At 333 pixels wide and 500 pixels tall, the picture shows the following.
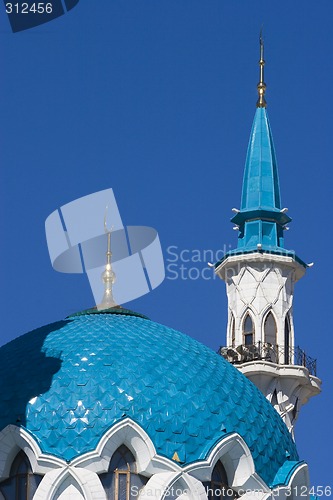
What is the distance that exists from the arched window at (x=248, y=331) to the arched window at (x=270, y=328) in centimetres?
31

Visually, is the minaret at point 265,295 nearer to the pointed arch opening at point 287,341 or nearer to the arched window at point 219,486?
the pointed arch opening at point 287,341

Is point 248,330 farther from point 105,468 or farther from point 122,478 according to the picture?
point 105,468

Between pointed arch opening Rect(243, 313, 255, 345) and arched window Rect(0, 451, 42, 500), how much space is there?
10574 millimetres

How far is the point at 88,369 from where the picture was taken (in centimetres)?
3516

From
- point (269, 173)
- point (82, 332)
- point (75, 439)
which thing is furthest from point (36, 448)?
point (269, 173)

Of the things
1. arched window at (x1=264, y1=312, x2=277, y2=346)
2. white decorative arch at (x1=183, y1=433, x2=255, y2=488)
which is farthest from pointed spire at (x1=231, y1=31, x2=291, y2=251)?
white decorative arch at (x1=183, y1=433, x2=255, y2=488)

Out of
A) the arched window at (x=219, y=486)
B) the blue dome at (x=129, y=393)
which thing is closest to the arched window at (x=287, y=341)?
the blue dome at (x=129, y=393)

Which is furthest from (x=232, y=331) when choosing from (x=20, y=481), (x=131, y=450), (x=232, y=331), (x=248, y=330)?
(x=20, y=481)

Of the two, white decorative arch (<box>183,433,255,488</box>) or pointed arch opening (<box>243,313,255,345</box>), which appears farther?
pointed arch opening (<box>243,313,255,345</box>)

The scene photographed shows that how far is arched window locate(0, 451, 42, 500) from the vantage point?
3403cm

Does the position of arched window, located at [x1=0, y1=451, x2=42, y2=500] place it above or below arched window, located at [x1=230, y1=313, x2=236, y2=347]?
below

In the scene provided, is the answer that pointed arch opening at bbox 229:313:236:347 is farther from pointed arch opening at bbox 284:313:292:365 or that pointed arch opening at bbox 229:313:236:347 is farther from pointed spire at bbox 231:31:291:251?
pointed spire at bbox 231:31:291:251

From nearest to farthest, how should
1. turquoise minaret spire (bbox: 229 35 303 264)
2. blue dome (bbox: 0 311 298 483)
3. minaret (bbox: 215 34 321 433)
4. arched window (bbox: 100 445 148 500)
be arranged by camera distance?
arched window (bbox: 100 445 148 500)
blue dome (bbox: 0 311 298 483)
minaret (bbox: 215 34 321 433)
turquoise minaret spire (bbox: 229 35 303 264)

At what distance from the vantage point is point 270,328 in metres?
44.2
